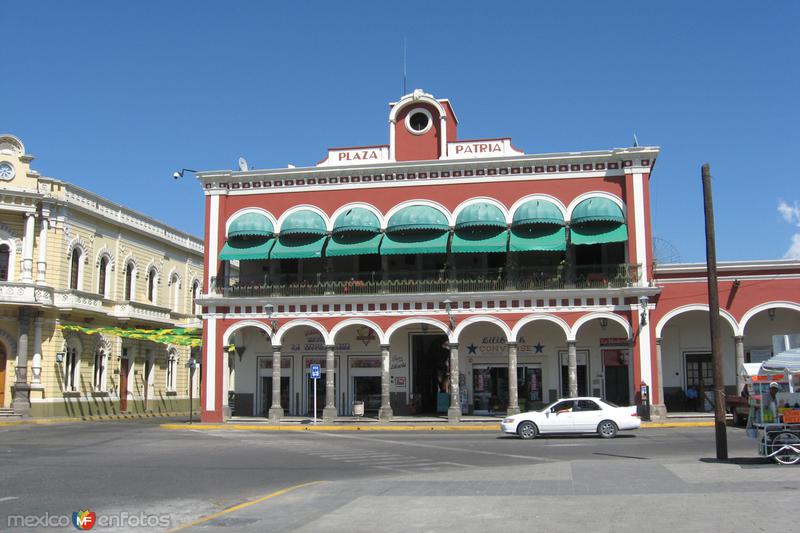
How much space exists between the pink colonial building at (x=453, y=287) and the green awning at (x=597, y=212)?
0.09m

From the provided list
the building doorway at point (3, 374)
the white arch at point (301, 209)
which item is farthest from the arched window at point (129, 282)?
the white arch at point (301, 209)

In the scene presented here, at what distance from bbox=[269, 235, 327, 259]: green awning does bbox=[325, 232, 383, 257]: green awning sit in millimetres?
449

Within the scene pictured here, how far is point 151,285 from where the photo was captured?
46.5 metres

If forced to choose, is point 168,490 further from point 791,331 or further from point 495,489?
point 791,331

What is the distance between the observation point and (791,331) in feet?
105

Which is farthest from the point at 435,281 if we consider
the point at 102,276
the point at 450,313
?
the point at 102,276

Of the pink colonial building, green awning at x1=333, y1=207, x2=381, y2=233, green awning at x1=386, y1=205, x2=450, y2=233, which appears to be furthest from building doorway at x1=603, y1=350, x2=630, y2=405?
green awning at x1=333, y1=207, x2=381, y2=233

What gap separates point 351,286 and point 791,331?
60.3 ft

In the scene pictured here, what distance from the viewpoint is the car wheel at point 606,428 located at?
2364 centimetres

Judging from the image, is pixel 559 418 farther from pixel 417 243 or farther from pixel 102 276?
pixel 102 276

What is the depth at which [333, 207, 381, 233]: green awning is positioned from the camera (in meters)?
32.7

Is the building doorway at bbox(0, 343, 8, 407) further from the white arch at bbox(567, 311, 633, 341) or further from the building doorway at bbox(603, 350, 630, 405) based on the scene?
the building doorway at bbox(603, 350, 630, 405)

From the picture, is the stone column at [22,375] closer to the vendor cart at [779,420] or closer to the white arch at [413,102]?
the white arch at [413,102]

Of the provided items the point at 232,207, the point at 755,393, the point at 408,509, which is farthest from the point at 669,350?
the point at 408,509
